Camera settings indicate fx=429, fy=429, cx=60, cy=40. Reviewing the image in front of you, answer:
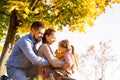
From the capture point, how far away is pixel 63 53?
23.2 feet

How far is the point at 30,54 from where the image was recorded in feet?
21.6

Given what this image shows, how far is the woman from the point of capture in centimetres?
667

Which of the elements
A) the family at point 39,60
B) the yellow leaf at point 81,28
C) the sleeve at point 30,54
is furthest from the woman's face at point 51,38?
the yellow leaf at point 81,28

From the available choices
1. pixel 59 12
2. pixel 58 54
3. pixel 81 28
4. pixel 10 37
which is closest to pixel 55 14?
pixel 59 12

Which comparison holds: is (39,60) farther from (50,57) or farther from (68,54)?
(68,54)

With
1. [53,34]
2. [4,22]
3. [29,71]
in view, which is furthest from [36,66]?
[4,22]

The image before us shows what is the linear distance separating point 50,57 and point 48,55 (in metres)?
0.05

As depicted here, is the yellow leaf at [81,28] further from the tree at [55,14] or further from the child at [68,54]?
the child at [68,54]

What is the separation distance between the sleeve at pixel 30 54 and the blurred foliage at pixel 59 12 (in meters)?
10.8

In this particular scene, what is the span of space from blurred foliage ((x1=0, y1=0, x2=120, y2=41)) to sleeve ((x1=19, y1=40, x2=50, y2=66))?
10844 millimetres

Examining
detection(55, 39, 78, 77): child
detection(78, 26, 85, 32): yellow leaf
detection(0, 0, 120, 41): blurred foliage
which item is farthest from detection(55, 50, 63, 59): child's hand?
detection(78, 26, 85, 32): yellow leaf

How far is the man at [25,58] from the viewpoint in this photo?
6688 mm

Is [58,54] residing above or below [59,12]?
below

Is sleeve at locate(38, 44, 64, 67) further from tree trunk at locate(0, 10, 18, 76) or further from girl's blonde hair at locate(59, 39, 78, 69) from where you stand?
tree trunk at locate(0, 10, 18, 76)
